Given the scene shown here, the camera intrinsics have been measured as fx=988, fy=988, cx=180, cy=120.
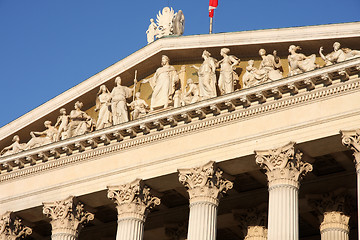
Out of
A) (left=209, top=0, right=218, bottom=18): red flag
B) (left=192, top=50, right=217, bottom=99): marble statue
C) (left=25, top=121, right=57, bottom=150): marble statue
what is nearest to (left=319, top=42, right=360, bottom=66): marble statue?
(left=192, top=50, right=217, bottom=99): marble statue

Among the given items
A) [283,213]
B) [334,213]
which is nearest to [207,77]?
[283,213]

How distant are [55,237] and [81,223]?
1.23 meters

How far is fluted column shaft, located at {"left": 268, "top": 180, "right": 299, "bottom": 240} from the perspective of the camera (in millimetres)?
34969

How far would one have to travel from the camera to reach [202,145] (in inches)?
1516

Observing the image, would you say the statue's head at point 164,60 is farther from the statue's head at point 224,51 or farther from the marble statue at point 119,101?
the statue's head at point 224,51

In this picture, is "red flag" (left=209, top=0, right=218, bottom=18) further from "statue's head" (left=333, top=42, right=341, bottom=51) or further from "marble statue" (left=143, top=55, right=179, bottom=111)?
"statue's head" (left=333, top=42, right=341, bottom=51)

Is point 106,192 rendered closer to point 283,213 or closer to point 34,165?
point 34,165

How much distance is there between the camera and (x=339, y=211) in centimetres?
3903

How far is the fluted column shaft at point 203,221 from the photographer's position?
37.2 metres

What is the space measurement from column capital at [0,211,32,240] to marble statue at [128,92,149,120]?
7293mm

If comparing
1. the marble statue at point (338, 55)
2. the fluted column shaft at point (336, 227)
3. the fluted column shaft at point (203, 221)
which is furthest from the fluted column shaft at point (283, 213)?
the marble statue at point (338, 55)

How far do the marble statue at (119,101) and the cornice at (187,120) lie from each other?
0.95m

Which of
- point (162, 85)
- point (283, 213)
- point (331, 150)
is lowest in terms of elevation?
point (283, 213)

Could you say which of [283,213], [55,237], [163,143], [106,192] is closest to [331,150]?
[283,213]
